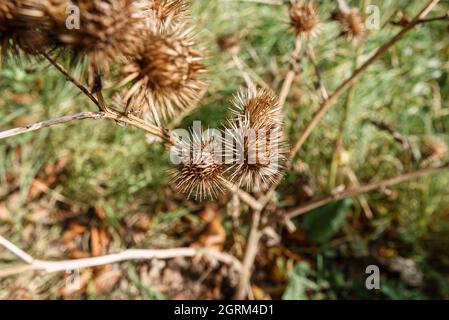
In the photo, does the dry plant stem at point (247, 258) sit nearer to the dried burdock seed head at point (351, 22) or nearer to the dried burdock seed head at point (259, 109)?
the dried burdock seed head at point (259, 109)

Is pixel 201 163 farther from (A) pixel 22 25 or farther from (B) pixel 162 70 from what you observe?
(A) pixel 22 25

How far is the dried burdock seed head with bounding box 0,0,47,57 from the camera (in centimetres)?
81

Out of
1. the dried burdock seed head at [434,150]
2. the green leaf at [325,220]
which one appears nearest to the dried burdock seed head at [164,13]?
the green leaf at [325,220]

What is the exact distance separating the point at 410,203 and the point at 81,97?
7.85ft

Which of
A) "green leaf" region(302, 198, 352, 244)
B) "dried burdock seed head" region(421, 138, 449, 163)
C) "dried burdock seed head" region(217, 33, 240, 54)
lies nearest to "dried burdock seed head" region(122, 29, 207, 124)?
"dried burdock seed head" region(217, 33, 240, 54)

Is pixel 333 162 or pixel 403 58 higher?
pixel 403 58

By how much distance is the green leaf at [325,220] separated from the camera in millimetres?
2309

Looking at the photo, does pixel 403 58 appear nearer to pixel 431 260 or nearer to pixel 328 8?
pixel 328 8

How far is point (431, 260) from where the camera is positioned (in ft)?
8.58

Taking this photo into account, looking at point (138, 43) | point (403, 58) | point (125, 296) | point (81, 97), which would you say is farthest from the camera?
point (403, 58)

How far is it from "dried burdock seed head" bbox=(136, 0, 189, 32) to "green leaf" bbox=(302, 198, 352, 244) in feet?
4.99

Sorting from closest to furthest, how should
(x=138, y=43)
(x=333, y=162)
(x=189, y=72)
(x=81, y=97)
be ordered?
1. (x=138, y=43)
2. (x=189, y=72)
3. (x=333, y=162)
4. (x=81, y=97)

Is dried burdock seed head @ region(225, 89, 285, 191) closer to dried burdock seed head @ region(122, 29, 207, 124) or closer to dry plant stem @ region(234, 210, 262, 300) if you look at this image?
dried burdock seed head @ region(122, 29, 207, 124)

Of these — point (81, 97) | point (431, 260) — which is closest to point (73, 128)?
point (81, 97)
